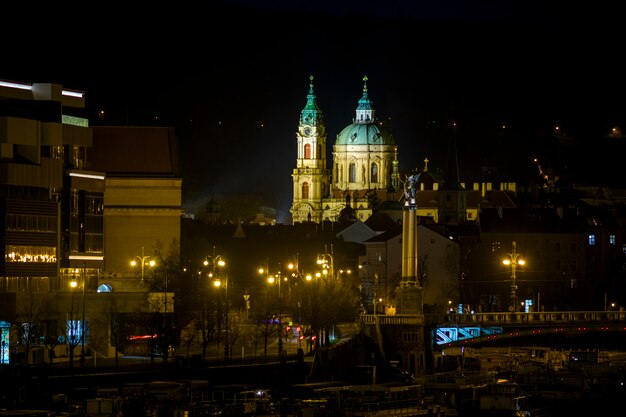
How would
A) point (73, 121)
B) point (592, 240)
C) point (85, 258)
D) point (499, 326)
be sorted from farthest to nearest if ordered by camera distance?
1. point (592, 240)
2. point (73, 121)
3. point (85, 258)
4. point (499, 326)

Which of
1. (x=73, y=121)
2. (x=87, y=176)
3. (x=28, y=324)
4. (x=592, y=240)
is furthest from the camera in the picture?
(x=592, y=240)

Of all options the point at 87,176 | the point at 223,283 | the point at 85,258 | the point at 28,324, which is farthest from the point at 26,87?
the point at 223,283

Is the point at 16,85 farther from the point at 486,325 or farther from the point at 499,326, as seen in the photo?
the point at 499,326

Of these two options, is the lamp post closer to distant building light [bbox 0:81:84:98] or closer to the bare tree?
the bare tree

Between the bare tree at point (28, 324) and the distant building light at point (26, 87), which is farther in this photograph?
the distant building light at point (26, 87)

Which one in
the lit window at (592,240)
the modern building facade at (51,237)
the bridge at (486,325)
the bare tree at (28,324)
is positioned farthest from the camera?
the lit window at (592,240)

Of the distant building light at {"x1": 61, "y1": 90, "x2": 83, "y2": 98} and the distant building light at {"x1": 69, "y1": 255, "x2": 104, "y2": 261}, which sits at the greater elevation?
the distant building light at {"x1": 61, "y1": 90, "x2": 83, "y2": 98}

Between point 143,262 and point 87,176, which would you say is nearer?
point 87,176

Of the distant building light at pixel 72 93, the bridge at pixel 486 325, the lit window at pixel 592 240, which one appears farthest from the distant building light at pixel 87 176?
the lit window at pixel 592 240

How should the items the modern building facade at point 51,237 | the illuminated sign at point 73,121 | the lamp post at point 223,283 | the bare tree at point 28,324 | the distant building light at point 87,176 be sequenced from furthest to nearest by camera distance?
the illuminated sign at point 73,121 → the distant building light at point 87,176 → the modern building facade at point 51,237 → the lamp post at point 223,283 → the bare tree at point 28,324

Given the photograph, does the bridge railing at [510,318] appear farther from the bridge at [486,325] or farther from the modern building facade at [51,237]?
the modern building facade at [51,237]

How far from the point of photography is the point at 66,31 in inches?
5207

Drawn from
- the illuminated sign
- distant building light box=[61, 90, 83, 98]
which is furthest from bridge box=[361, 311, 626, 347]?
distant building light box=[61, 90, 83, 98]

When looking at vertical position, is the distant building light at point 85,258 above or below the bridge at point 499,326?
above
